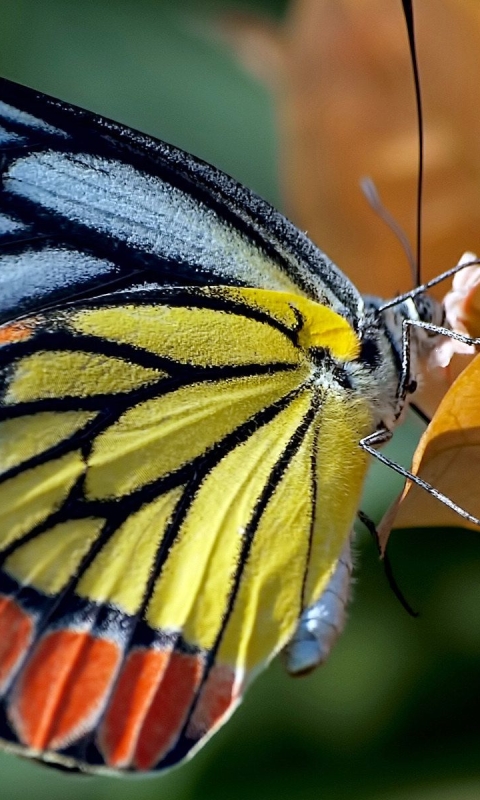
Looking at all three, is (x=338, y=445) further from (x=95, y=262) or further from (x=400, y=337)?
(x=95, y=262)

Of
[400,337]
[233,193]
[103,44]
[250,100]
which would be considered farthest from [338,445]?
[103,44]

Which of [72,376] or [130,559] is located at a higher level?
[72,376]

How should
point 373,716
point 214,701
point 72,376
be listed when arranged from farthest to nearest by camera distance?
1. point 373,716
2. point 72,376
3. point 214,701

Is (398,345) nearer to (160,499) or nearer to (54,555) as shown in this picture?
(160,499)

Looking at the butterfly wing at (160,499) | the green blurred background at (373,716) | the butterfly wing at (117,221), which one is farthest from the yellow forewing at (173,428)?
the green blurred background at (373,716)

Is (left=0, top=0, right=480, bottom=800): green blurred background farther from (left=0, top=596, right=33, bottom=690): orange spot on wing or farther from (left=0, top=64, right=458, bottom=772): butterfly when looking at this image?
(left=0, top=596, right=33, bottom=690): orange spot on wing

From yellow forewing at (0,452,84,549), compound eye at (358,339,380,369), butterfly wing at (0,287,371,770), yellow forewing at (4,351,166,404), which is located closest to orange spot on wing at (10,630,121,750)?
butterfly wing at (0,287,371,770)

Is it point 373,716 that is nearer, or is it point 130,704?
point 130,704

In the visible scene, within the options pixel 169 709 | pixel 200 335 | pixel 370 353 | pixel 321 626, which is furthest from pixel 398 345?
pixel 169 709
